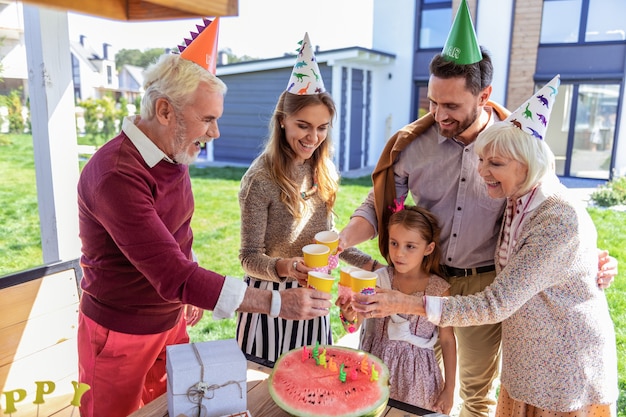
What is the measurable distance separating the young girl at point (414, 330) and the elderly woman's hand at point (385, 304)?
10.5 inches

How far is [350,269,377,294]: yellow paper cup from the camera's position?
196 cm

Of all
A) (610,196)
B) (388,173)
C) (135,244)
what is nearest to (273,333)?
(388,173)

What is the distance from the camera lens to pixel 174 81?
1.82m

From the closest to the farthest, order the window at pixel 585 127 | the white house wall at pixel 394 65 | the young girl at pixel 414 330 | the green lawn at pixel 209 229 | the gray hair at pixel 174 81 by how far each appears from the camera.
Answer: the gray hair at pixel 174 81, the young girl at pixel 414 330, the green lawn at pixel 209 229, the window at pixel 585 127, the white house wall at pixel 394 65

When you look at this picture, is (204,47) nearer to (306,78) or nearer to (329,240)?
(306,78)

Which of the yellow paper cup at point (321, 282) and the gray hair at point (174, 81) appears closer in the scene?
the gray hair at point (174, 81)

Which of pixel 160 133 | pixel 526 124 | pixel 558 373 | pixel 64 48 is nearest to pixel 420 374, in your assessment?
pixel 558 373

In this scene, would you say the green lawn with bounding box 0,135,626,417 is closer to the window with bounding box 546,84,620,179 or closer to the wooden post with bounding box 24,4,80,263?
the wooden post with bounding box 24,4,80,263

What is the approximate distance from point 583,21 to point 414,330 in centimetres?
1148

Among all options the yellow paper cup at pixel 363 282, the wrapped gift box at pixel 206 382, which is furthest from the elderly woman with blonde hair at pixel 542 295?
the wrapped gift box at pixel 206 382

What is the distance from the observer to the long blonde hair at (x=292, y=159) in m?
2.51

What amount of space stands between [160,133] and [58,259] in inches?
53.2

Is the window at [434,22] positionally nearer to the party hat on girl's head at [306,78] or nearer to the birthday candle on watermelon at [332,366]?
the party hat on girl's head at [306,78]

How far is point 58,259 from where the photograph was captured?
9.14ft
